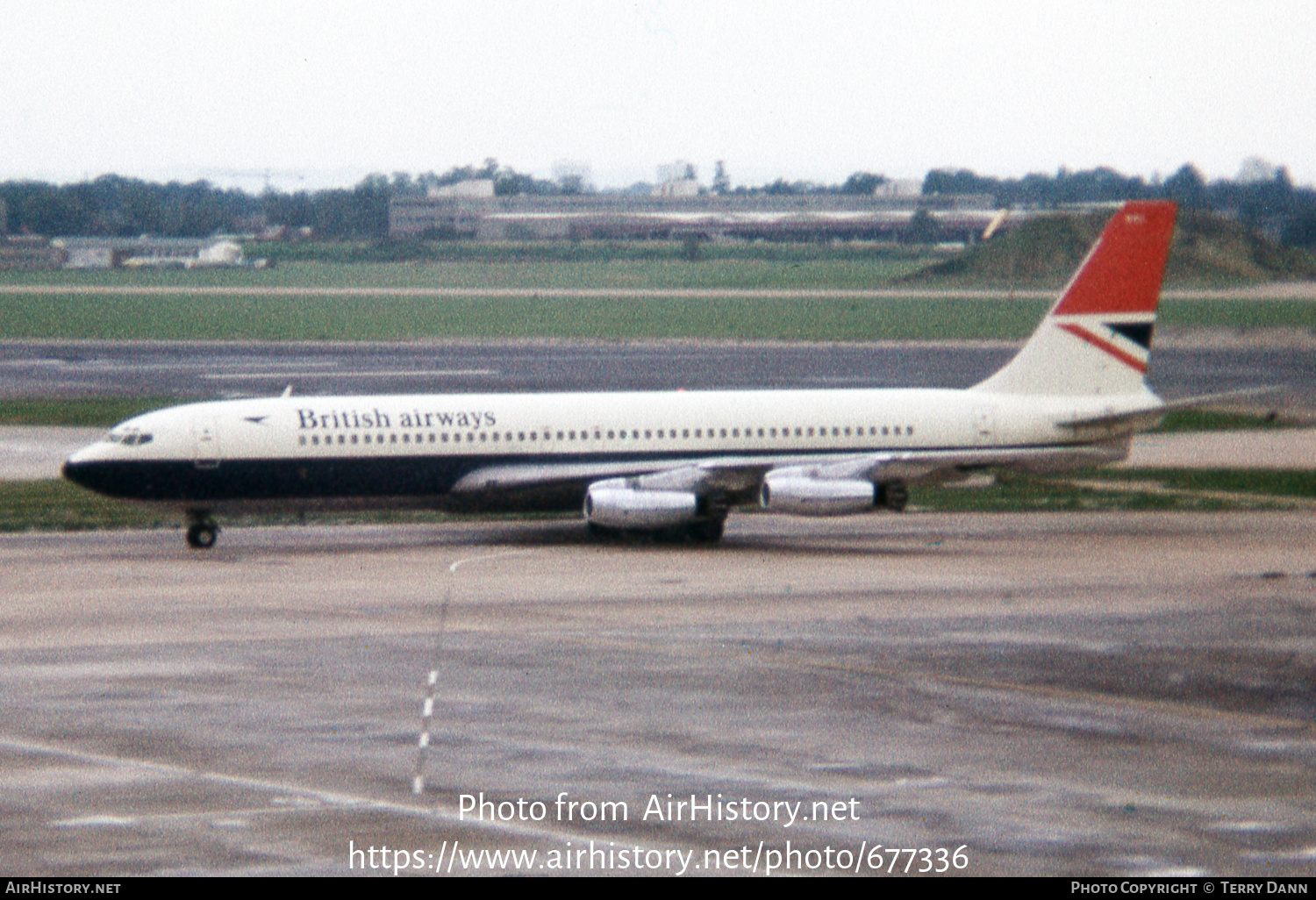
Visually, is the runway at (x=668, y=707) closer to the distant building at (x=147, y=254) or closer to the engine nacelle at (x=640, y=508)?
the engine nacelle at (x=640, y=508)

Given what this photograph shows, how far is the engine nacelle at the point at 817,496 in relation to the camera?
40.8 metres

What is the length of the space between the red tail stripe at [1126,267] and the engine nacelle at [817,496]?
9.26 m

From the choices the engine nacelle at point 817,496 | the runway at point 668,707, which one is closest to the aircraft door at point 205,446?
the runway at point 668,707

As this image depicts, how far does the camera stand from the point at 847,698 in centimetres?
→ 2505

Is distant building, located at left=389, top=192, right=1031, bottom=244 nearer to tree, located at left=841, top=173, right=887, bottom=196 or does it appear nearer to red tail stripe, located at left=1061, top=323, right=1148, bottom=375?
tree, located at left=841, top=173, right=887, bottom=196

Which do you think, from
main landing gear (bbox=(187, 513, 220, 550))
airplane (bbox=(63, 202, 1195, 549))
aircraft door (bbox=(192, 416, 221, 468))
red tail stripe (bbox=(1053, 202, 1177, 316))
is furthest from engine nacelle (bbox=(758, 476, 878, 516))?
main landing gear (bbox=(187, 513, 220, 550))

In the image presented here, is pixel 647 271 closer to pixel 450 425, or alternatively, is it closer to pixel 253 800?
Answer: pixel 450 425

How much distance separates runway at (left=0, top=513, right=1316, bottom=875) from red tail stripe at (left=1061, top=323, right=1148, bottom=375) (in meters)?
6.55

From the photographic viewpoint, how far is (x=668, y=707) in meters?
24.4

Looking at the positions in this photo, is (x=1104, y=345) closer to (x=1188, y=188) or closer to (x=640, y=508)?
(x=640, y=508)

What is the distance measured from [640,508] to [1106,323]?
14.7 meters

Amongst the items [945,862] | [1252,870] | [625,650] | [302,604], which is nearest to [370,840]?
[945,862]

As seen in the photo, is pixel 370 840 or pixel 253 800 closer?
pixel 370 840
